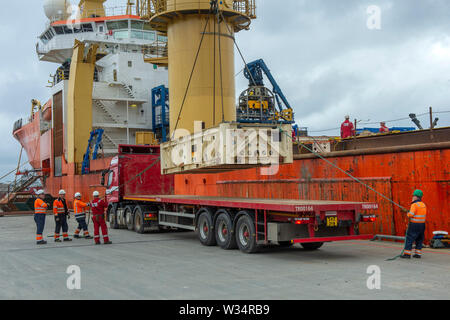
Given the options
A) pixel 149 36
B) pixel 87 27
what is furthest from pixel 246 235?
pixel 87 27

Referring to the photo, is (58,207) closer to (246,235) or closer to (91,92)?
(246,235)

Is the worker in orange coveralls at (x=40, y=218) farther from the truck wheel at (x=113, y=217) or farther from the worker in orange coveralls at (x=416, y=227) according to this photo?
the worker in orange coveralls at (x=416, y=227)

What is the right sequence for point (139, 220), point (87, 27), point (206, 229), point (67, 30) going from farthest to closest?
point (67, 30) < point (87, 27) < point (139, 220) < point (206, 229)

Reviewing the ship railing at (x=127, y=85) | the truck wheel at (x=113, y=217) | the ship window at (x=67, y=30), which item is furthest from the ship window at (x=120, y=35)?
the truck wheel at (x=113, y=217)

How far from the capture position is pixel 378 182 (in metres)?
13.5

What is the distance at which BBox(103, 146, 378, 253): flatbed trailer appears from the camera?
35.5 feet

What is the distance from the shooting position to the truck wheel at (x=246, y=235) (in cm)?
1161

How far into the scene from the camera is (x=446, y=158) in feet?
39.0

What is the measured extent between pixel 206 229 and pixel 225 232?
1.03 metres

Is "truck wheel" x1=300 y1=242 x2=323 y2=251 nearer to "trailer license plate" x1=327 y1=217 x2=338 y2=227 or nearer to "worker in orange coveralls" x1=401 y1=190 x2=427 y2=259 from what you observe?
"trailer license plate" x1=327 y1=217 x2=338 y2=227

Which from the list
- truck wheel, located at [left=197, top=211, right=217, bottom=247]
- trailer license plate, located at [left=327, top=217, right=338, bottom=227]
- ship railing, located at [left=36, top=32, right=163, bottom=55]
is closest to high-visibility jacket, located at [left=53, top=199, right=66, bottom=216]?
truck wheel, located at [left=197, top=211, right=217, bottom=247]
